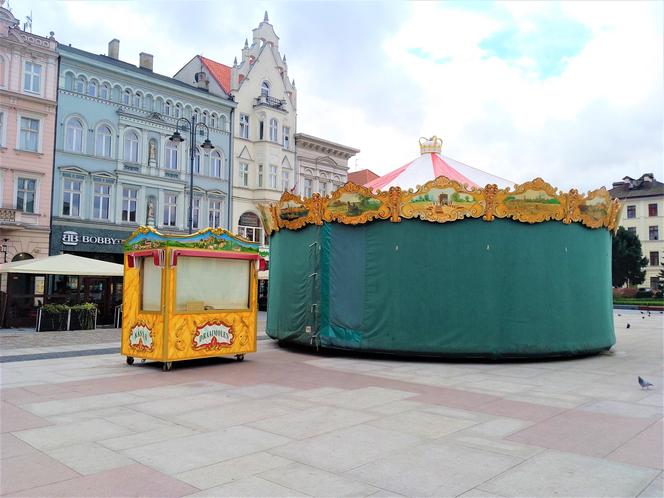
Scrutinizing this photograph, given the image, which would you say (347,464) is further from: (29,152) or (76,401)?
(29,152)

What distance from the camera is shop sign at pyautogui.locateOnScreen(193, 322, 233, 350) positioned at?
38.3 ft

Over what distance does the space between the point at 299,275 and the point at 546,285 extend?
19.9 feet

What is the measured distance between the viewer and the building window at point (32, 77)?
2840 centimetres

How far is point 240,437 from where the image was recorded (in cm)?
619

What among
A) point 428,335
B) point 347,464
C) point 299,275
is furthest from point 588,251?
point 347,464

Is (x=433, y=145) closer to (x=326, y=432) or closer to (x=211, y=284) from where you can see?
(x=211, y=284)

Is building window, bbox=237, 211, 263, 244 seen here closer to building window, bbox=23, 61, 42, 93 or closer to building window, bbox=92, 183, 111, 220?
building window, bbox=92, 183, 111, 220

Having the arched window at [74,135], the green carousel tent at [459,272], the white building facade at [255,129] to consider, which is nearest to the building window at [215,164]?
the white building facade at [255,129]

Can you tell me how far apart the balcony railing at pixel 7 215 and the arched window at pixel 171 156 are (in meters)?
9.66

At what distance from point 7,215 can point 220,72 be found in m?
18.6

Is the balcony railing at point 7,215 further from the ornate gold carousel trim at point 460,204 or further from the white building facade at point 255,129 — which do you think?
the ornate gold carousel trim at point 460,204

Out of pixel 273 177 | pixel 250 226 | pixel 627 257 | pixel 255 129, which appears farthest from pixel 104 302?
pixel 627 257

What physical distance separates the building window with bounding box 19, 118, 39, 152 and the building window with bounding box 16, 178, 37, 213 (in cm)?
171

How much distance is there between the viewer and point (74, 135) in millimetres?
30312
